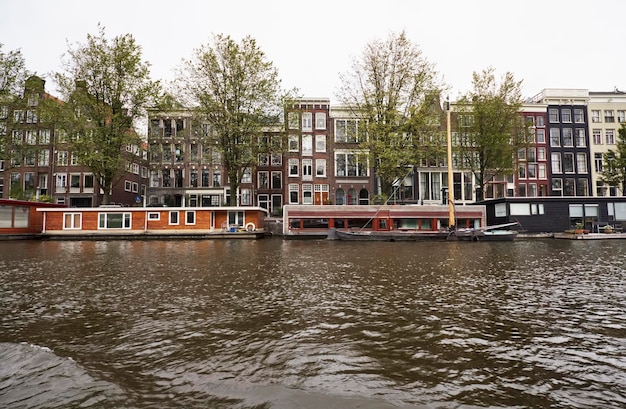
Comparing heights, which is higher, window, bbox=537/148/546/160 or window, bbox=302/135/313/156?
window, bbox=302/135/313/156

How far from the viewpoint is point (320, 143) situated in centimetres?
5206

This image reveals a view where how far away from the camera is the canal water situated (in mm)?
3387

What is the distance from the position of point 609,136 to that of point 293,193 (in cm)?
5028

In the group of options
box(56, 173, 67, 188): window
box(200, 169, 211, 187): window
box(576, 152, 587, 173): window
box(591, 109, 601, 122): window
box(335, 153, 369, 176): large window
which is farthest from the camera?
box(591, 109, 601, 122): window

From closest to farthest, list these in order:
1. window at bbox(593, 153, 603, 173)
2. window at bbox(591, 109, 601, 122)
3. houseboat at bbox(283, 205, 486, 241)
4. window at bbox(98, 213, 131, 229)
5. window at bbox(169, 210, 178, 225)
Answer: houseboat at bbox(283, 205, 486, 241) < window at bbox(98, 213, 131, 229) < window at bbox(169, 210, 178, 225) < window at bbox(593, 153, 603, 173) < window at bbox(591, 109, 601, 122)

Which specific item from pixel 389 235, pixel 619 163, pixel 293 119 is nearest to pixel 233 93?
pixel 293 119

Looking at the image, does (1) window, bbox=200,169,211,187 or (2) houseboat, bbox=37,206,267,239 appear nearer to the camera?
(2) houseboat, bbox=37,206,267,239

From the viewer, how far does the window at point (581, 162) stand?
55312 millimetres

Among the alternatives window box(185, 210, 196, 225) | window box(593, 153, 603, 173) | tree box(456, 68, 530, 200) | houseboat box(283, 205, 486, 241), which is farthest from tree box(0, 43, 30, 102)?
window box(593, 153, 603, 173)

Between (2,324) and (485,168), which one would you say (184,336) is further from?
(485,168)

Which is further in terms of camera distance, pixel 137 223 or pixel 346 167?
pixel 346 167

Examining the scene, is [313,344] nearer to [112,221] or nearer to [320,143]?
[112,221]

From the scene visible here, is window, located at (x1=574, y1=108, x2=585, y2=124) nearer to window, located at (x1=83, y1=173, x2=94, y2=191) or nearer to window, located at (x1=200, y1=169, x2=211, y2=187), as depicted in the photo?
window, located at (x1=200, y1=169, x2=211, y2=187)

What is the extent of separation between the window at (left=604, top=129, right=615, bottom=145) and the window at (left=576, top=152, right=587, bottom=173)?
17.5 feet
